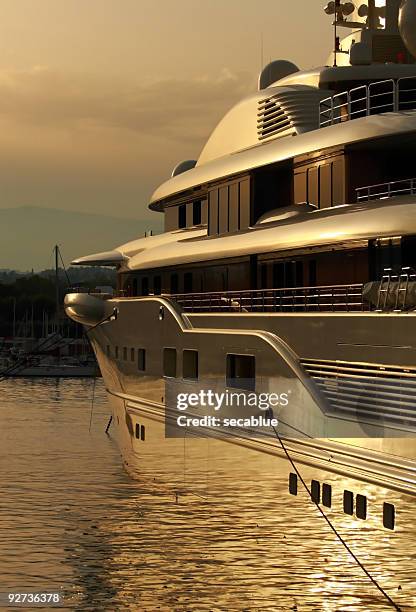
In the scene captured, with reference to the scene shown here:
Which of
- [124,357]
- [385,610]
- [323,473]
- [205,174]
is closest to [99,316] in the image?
[124,357]

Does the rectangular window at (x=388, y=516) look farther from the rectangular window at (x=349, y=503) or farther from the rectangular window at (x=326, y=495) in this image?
the rectangular window at (x=326, y=495)

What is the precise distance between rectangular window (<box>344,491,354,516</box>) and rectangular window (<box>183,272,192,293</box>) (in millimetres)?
12313

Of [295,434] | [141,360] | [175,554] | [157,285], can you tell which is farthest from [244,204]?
[175,554]

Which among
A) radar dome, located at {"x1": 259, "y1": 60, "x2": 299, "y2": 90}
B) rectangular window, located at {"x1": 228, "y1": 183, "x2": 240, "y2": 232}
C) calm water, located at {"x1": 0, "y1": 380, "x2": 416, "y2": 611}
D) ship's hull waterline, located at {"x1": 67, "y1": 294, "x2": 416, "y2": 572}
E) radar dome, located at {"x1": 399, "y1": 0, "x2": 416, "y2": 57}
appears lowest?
calm water, located at {"x1": 0, "y1": 380, "x2": 416, "y2": 611}

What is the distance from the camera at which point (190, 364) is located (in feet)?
96.3

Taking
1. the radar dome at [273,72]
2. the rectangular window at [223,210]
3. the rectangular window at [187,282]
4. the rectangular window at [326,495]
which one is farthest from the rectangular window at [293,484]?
the radar dome at [273,72]

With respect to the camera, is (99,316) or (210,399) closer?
(210,399)

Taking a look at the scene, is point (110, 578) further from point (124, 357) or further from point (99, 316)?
point (99, 316)

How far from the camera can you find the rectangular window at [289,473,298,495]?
24.2 m

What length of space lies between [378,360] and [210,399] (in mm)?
7699

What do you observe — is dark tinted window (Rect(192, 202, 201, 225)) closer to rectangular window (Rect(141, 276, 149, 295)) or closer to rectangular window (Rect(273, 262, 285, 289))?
rectangular window (Rect(141, 276, 149, 295))

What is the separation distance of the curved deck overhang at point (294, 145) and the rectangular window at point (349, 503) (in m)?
7.50

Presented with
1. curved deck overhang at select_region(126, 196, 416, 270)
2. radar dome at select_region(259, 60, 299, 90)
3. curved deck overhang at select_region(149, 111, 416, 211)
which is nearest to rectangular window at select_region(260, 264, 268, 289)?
curved deck overhang at select_region(126, 196, 416, 270)

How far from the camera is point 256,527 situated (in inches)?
1021
